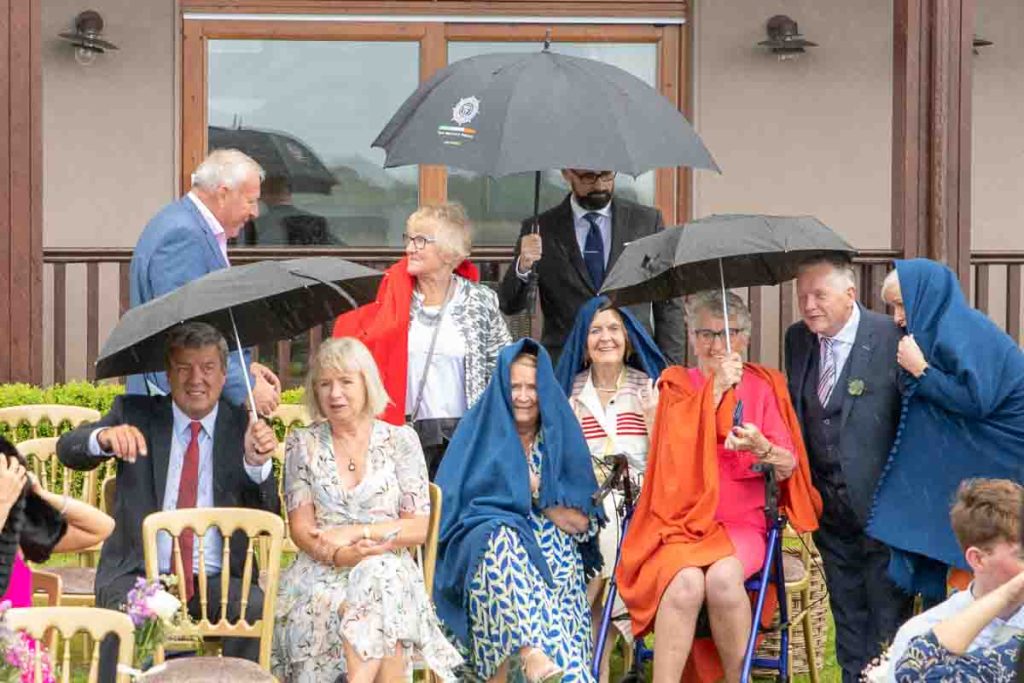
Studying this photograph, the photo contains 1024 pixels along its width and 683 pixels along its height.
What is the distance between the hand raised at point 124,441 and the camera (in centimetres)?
610

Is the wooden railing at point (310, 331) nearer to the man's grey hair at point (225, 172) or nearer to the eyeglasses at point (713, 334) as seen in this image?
the eyeglasses at point (713, 334)

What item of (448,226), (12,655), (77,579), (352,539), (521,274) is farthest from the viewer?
(521,274)

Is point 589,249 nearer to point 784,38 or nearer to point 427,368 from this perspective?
point 427,368

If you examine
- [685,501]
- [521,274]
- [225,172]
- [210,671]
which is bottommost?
[210,671]

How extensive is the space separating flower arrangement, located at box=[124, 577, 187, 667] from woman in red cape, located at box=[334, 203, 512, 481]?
2.70 meters

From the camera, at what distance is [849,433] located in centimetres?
669

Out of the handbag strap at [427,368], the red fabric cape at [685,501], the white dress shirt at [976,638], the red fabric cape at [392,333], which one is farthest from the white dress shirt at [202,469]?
the white dress shirt at [976,638]

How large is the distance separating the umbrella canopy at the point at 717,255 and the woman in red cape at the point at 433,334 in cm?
71

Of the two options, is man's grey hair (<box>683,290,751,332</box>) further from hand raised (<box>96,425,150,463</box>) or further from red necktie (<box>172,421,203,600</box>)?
hand raised (<box>96,425,150,463</box>)

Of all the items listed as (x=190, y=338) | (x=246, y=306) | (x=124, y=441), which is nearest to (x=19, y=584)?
(x=124, y=441)

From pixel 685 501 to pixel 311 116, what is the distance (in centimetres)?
581

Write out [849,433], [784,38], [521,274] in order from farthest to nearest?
[784,38]
[521,274]
[849,433]

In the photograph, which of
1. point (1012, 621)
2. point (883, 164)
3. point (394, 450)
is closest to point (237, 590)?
point (394, 450)

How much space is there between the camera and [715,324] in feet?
22.4
